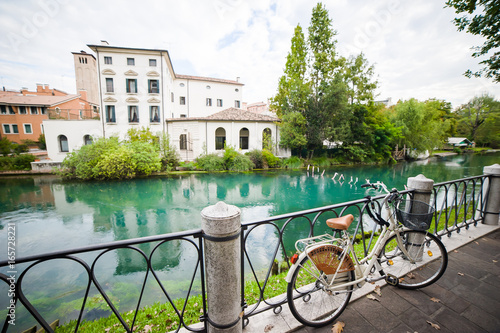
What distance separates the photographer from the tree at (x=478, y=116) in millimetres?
39281

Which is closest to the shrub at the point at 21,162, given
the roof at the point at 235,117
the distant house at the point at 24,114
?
the distant house at the point at 24,114

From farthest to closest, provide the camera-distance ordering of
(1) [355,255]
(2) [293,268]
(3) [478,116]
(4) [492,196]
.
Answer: (3) [478,116] → (4) [492,196] → (1) [355,255] → (2) [293,268]

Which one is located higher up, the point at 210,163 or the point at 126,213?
the point at 210,163

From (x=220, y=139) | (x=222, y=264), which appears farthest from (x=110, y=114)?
(x=222, y=264)

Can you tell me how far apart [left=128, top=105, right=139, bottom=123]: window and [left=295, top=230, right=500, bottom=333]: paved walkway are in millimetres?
25247

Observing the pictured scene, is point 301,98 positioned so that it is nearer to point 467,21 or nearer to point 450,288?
point 467,21

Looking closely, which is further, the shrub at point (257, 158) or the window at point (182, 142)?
the window at point (182, 142)

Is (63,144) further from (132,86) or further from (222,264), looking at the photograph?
(222,264)

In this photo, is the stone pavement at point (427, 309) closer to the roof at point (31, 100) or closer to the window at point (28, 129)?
the roof at point (31, 100)

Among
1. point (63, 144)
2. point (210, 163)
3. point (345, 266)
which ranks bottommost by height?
point (210, 163)

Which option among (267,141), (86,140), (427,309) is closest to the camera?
(427,309)

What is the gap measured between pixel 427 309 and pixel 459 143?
197 feet

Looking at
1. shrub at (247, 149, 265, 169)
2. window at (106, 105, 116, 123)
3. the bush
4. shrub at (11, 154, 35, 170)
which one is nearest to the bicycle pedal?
the bush

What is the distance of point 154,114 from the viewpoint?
77.0ft
